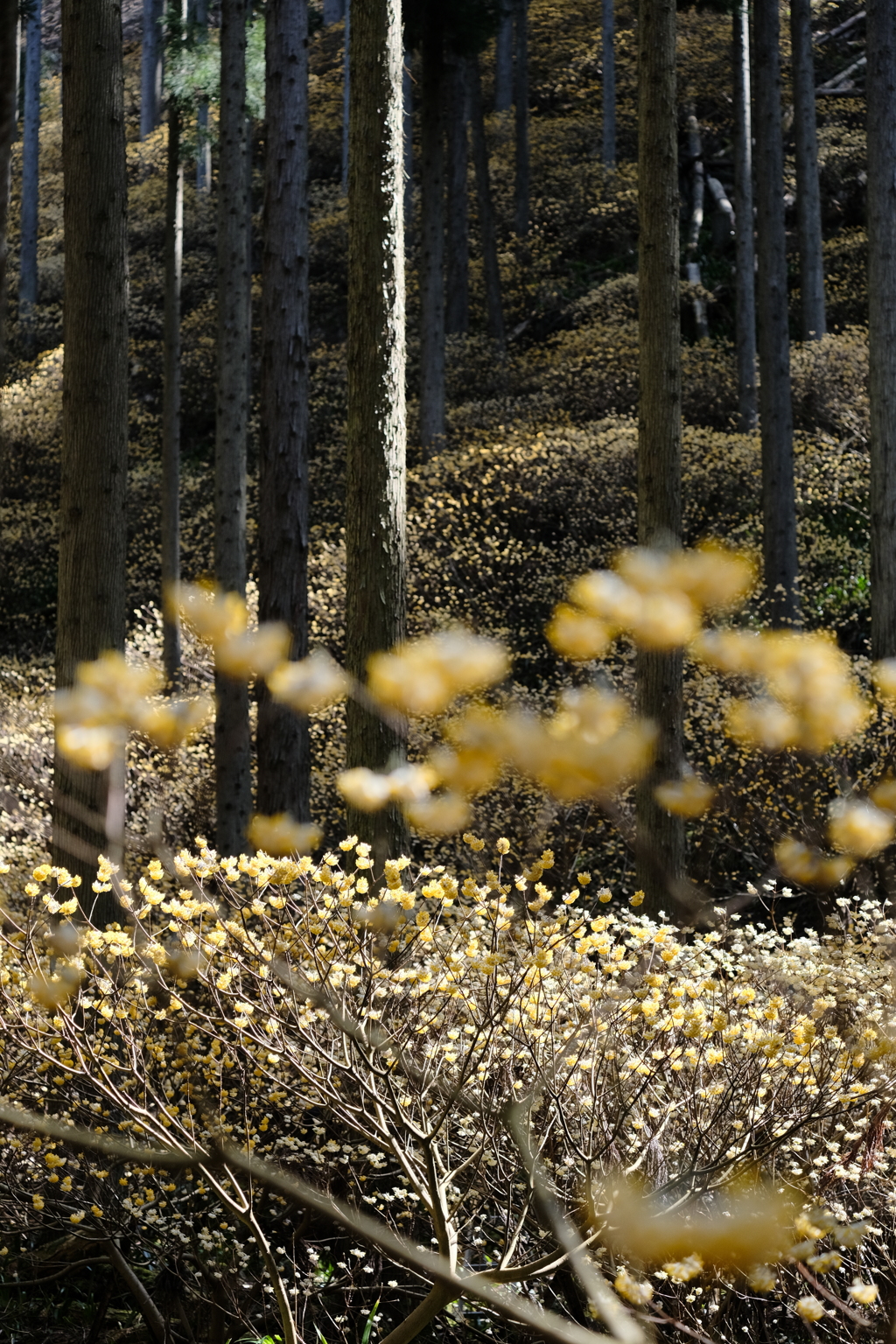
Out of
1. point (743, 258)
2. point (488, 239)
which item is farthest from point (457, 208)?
point (743, 258)

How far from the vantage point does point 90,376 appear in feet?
14.6

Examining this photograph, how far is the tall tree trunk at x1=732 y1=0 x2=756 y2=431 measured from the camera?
13.3 m

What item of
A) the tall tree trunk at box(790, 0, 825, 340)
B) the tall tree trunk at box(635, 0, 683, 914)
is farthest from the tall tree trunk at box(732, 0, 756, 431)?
the tall tree trunk at box(635, 0, 683, 914)

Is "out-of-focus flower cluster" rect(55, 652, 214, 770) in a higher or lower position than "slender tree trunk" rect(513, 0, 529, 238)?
lower

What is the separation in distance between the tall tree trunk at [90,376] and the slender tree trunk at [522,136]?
17.8 metres

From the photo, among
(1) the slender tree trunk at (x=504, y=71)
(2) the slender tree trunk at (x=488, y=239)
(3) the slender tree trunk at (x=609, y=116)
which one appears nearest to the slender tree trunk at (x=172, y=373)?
(2) the slender tree trunk at (x=488, y=239)

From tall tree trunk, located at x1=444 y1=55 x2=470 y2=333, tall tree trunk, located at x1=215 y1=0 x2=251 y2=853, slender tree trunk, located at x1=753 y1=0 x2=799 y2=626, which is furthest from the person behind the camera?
tall tree trunk, located at x1=444 y1=55 x2=470 y2=333

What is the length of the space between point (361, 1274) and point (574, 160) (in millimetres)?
24332

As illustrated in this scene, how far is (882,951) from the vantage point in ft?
13.3

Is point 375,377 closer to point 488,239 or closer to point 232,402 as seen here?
point 232,402

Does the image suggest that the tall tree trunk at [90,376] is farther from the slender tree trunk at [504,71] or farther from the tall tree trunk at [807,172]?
the slender tree trunk at [504,71]

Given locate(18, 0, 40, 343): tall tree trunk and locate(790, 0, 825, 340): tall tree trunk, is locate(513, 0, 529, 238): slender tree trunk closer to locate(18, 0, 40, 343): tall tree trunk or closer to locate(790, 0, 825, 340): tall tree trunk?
locate(790, 0, 825, 340): tall tree trunk

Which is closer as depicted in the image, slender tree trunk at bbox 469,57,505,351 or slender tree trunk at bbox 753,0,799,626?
slender tree trunk at bbox 753,0,799,626

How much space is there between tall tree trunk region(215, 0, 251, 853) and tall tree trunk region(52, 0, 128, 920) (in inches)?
103
